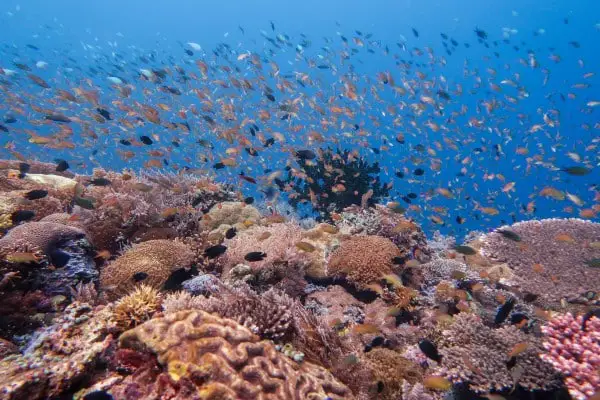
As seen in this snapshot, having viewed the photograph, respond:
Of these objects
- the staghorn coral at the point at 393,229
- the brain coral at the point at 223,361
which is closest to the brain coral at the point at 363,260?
the staghorn coral at the point at 393,229

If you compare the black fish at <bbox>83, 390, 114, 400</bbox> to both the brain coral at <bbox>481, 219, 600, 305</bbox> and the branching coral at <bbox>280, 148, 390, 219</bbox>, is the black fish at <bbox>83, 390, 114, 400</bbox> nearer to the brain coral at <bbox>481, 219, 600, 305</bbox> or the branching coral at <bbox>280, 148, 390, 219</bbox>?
the brain coral at <bbox>481, 219, 600, 305</bbox>

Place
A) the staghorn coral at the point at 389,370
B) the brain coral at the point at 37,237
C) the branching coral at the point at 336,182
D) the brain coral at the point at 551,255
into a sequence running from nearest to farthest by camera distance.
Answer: the staghorn coral at the point at 389,370 < the brain coral at the point at 37,237 < the brain coral at the point at 551,255 < the branching coral at the point at 336,182

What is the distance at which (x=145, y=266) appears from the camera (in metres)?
6.46

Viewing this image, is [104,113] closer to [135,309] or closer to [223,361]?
[135,309]

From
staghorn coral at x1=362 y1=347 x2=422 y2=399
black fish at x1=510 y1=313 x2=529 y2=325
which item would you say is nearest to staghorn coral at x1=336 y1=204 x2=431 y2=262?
black fish at x1=510 y1=313 x2=529 y2=325

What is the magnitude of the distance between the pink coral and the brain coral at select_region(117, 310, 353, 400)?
2.97 meters

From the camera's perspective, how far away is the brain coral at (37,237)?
558 cm

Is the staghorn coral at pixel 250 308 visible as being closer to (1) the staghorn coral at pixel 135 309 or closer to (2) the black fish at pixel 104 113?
(1) the staghorn coral at pixel 135 309

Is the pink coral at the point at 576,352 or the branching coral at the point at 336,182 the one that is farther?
the branching coral at the point at 336,182

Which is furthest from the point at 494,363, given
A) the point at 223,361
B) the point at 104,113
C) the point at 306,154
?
the point at 104,113

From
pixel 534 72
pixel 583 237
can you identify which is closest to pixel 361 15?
pixel 534 72

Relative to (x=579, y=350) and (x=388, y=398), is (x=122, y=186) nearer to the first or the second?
(x=388, y=398)

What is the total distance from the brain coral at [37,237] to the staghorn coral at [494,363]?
21.3ft

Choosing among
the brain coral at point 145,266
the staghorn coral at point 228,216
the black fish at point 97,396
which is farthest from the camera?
the staghorn coral at point 228,216
